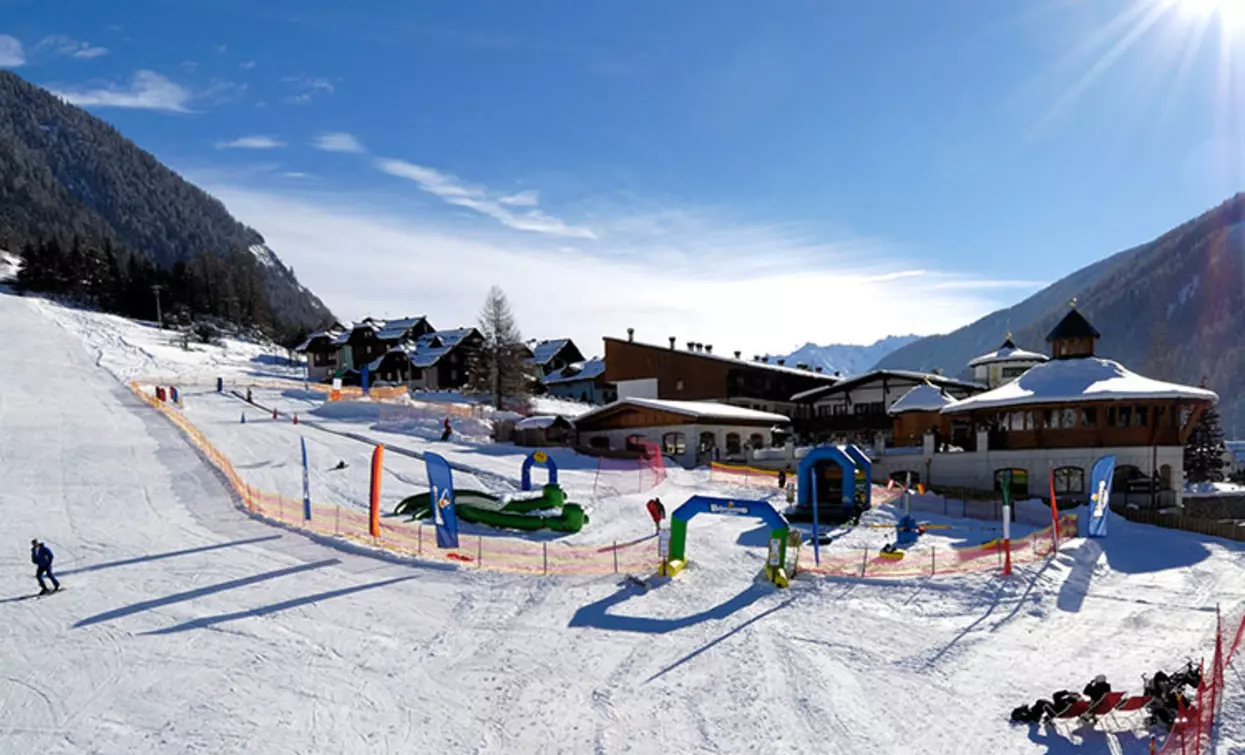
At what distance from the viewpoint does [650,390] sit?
6291 centimetres

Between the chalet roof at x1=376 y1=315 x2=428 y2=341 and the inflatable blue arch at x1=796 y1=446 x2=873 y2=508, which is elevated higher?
the chalet roof at x1=376 y1=315 x2=428 y2=341

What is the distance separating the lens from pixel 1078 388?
33.5 m

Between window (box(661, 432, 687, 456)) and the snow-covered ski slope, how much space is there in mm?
21411

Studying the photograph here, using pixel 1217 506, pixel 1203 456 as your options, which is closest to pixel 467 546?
pixel 1217 506

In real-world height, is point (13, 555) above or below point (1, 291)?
below

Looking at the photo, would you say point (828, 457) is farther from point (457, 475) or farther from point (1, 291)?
point (1, 291)

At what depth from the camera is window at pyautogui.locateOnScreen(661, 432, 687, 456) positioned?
4450 centimetres

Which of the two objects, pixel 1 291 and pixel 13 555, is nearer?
pixel 13 555

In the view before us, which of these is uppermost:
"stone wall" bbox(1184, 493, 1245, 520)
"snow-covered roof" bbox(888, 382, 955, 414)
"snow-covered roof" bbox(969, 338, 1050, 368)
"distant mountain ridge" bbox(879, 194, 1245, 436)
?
"distant mountain ridge" bbox(879, 194, 1245, 436)

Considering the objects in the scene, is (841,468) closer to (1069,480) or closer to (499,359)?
(1069,480)

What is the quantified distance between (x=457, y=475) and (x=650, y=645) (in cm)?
1993

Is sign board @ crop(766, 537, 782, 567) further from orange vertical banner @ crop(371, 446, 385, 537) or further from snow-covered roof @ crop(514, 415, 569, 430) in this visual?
snow-covered roof @ crop(514, 415, 569, 430)

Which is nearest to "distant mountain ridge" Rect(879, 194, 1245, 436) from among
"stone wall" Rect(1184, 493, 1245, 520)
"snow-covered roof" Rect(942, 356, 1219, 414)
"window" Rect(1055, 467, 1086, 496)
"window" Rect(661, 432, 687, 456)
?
"stone wall" Rect(1184, 493, 1245, 520)

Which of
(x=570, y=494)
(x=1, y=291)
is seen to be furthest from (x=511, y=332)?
(x=1, y=291)
